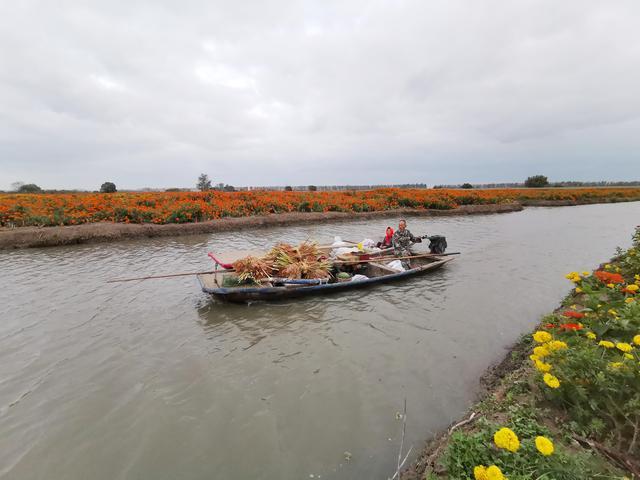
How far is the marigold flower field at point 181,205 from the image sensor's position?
15109 millimetres

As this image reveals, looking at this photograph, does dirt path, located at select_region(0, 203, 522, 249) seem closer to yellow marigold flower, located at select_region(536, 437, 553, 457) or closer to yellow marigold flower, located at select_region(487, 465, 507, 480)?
yellow marigold flower, located at select_region(487, 465, 507, 480)

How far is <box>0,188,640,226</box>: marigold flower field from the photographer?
49.6 ft

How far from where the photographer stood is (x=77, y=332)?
5.77 m

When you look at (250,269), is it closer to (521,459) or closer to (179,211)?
(521,459)

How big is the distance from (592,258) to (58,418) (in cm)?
1609

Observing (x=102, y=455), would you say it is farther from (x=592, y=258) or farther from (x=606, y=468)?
(x=592, y=258)

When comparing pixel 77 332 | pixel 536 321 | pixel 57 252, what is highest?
pixel 57 252

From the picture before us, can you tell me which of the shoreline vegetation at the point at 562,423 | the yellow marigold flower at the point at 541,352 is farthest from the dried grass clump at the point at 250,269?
the yellow marigold flower at the point at 541,352

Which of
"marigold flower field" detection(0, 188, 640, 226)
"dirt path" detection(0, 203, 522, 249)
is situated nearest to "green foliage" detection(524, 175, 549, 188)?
"marigold flower field" detection(0, 188, 640, 226)

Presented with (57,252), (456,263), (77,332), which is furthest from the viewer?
(57,252)

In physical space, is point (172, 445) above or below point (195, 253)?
below

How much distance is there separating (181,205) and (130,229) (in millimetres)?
3474

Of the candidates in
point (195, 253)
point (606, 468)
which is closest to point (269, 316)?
point (606, 468)

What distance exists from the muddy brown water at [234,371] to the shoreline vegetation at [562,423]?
2.87 feet
